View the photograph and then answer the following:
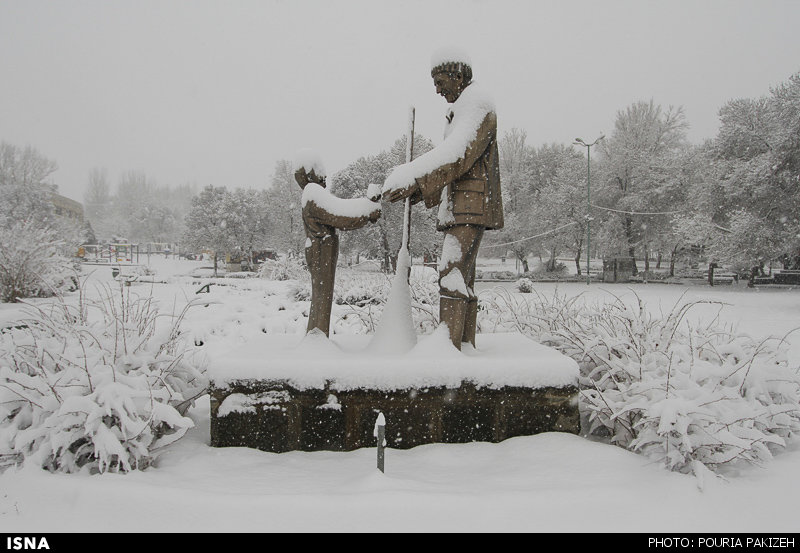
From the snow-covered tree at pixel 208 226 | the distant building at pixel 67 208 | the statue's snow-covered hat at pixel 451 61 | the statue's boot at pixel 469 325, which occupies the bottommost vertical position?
the statue's boot at pixel 469 325

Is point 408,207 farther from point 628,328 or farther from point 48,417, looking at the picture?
point 48,417

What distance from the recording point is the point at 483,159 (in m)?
3.14

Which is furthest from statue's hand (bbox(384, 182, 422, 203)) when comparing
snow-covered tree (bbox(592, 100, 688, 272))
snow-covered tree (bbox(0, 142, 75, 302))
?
snow-covered tree (bbox(592, 100, 688, 272))

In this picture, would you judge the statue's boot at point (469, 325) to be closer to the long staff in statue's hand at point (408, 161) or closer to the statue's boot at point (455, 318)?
the statue's boot at point (455, 318)

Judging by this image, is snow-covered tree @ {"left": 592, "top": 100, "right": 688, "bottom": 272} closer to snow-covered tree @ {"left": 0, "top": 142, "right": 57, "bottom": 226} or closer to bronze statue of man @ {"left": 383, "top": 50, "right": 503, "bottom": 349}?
bronze statue of man @ {"left": 383, "top": 50, "right": 503, "bottom": 349}

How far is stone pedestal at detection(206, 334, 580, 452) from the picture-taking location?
2.78 meters

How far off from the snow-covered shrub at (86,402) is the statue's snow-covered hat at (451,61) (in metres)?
2.72

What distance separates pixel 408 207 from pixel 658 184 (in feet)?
88.2

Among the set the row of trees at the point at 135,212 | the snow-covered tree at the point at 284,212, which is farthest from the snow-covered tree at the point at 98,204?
the snow-covered tree at the point at 284,212

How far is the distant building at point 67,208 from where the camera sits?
4259cm

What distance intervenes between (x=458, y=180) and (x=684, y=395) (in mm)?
1956

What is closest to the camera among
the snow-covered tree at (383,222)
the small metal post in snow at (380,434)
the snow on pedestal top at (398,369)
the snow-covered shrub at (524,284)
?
the small metal post in snow at (380,434)

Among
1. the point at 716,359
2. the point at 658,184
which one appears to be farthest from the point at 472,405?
the point at 658,184

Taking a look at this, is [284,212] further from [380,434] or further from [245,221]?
[380,434]
